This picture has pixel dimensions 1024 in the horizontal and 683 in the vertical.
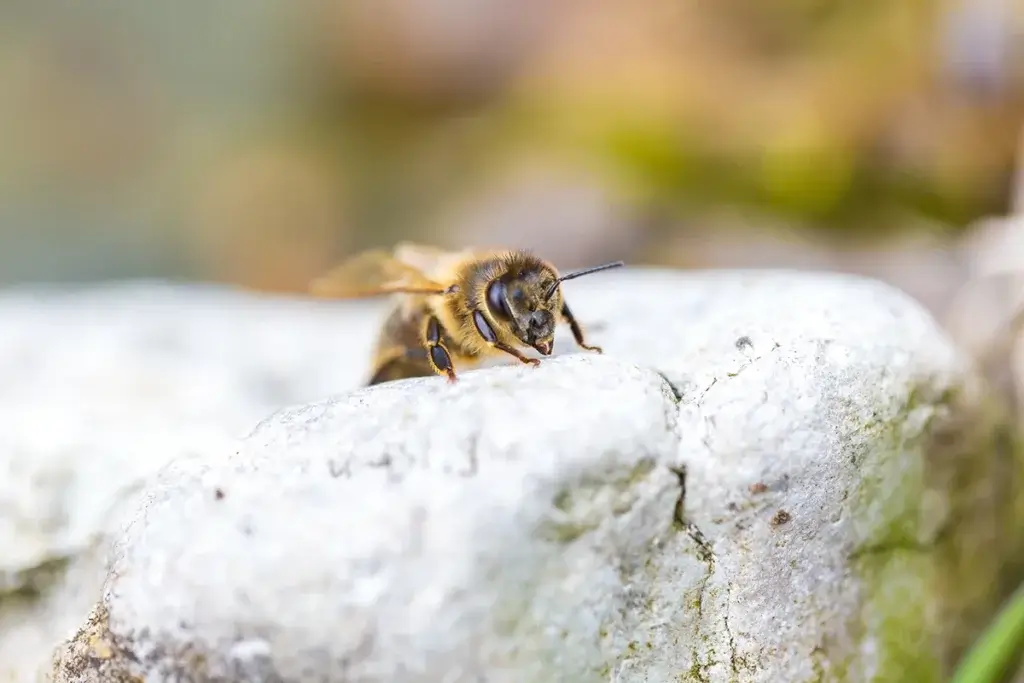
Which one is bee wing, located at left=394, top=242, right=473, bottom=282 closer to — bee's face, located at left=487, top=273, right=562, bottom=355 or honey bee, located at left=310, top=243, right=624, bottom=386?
honey bee, located at left=310, top=243, right=624, bottom=386

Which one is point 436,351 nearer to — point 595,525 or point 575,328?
point 575,328

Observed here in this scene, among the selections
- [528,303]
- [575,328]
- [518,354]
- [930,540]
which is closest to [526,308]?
[528,303]

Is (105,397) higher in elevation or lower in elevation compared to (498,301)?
lower

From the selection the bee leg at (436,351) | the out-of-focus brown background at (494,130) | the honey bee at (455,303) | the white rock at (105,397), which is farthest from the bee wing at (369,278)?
the out-of-focus brown background at (494,130)

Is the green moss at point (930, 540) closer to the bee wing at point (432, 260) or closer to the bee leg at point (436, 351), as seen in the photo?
the bee leg at point (436, 351)

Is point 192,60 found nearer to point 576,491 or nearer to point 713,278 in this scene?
point 713,278

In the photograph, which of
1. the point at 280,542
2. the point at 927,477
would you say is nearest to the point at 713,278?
the point at 927,477

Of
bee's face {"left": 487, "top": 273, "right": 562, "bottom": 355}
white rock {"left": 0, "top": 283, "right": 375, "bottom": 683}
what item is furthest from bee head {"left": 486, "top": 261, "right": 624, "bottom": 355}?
white rock {"left": 0, "top": 283, "right": 375, "bottom": 683}
